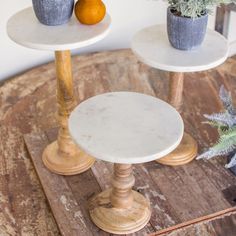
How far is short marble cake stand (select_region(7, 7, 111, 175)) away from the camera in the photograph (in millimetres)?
1039

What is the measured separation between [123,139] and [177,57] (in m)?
0.27

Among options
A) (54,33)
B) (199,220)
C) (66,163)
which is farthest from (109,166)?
(54,33)

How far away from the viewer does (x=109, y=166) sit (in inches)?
49.3

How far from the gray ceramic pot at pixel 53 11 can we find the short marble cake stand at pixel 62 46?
1 cm

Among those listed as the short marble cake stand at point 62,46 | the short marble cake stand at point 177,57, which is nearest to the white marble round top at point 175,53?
the short marble cake stand at point 177,57

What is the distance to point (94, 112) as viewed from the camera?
1.04m

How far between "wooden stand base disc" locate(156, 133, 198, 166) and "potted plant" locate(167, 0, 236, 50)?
291 millimetres

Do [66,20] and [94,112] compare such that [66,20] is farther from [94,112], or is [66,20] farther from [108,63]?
[108,63]

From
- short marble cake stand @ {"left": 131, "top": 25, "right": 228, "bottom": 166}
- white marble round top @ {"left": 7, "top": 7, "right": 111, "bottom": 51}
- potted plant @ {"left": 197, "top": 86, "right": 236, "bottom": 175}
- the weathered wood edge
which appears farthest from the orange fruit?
the weathered wood edge

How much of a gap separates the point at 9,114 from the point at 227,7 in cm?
85

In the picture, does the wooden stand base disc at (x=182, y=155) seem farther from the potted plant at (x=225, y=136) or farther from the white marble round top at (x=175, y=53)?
the white marble round top at (x=175, y=53)

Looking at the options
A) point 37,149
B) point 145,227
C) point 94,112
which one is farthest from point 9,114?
point 145,227

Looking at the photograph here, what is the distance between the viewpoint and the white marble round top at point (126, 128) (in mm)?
931

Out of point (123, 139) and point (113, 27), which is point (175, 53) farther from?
point (113, 27)
